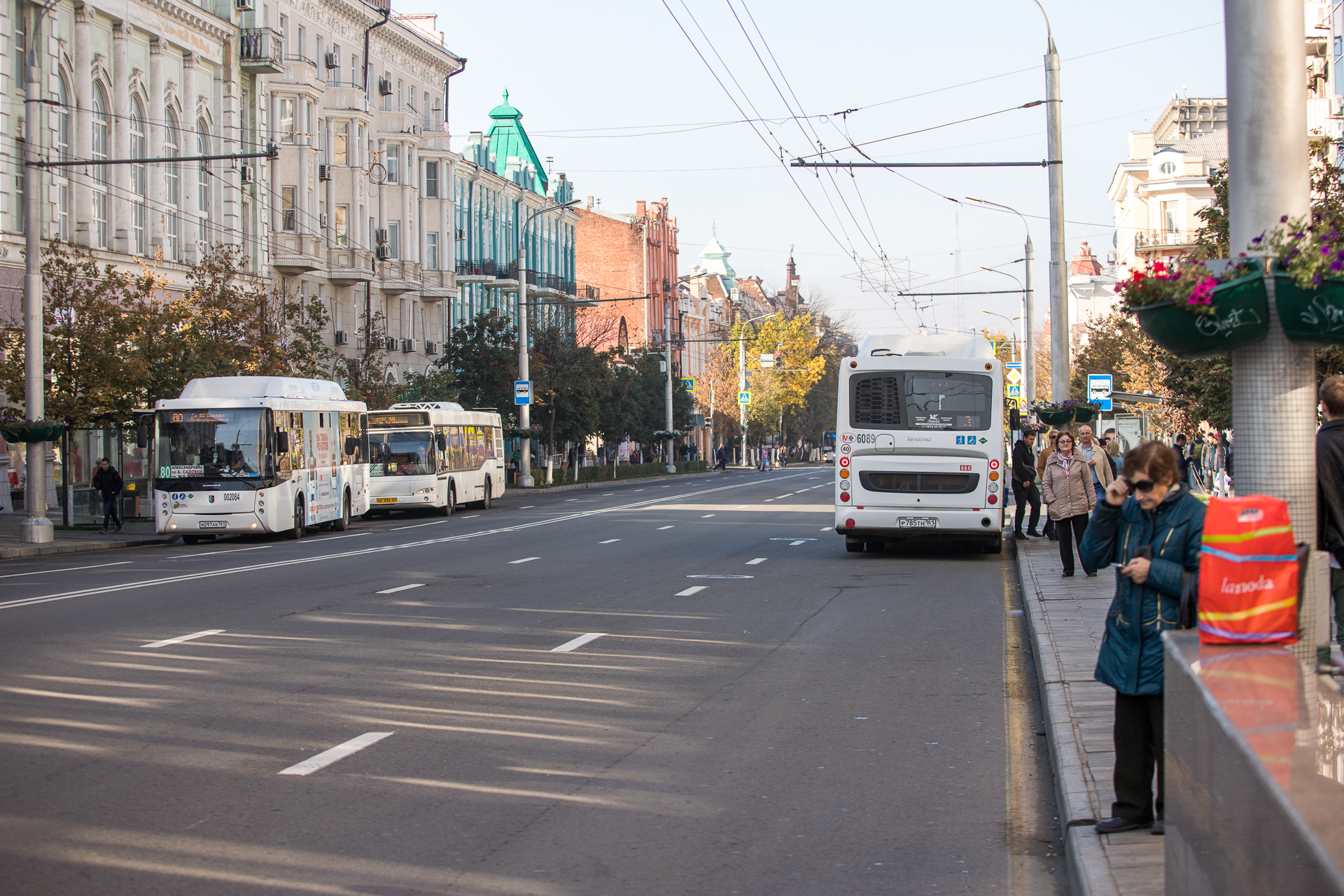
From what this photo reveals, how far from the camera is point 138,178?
138 feet

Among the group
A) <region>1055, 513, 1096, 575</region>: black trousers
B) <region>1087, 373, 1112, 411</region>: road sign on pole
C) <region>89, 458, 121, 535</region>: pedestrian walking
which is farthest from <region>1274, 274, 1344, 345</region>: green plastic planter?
<region>89, 458, 121, 535</region>: pedestrian walking

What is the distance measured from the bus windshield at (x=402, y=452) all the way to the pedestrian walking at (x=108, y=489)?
7.46 m

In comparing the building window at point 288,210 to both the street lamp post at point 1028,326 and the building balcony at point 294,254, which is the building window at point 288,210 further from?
the street lamp post at point 1028,326

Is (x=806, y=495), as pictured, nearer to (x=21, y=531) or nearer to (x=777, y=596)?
(x=21, y=531)

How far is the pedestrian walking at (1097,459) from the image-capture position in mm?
18719

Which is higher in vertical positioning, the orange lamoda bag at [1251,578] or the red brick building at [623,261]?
the red brick building at [623,261]

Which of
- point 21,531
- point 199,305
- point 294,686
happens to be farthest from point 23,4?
point 294,686

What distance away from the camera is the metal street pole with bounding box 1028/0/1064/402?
76.6ft

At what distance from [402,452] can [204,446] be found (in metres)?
10.8

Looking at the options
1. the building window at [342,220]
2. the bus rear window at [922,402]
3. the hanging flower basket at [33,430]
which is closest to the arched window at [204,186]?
the building window at [342,220]

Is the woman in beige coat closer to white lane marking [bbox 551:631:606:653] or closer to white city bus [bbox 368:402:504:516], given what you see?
white lane marking [bbox 551:631:606:653]

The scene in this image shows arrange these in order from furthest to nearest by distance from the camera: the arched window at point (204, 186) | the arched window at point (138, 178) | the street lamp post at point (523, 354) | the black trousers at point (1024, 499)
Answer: the street lamp post at point (523, 354)
the arched window at point (204, 186)
the arched window at point (138, 178)
the black trousers at point (1024, 499)

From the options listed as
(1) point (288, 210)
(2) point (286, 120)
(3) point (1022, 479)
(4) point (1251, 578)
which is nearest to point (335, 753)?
(4) point (1251, 578)

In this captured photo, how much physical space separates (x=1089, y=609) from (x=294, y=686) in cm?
748
